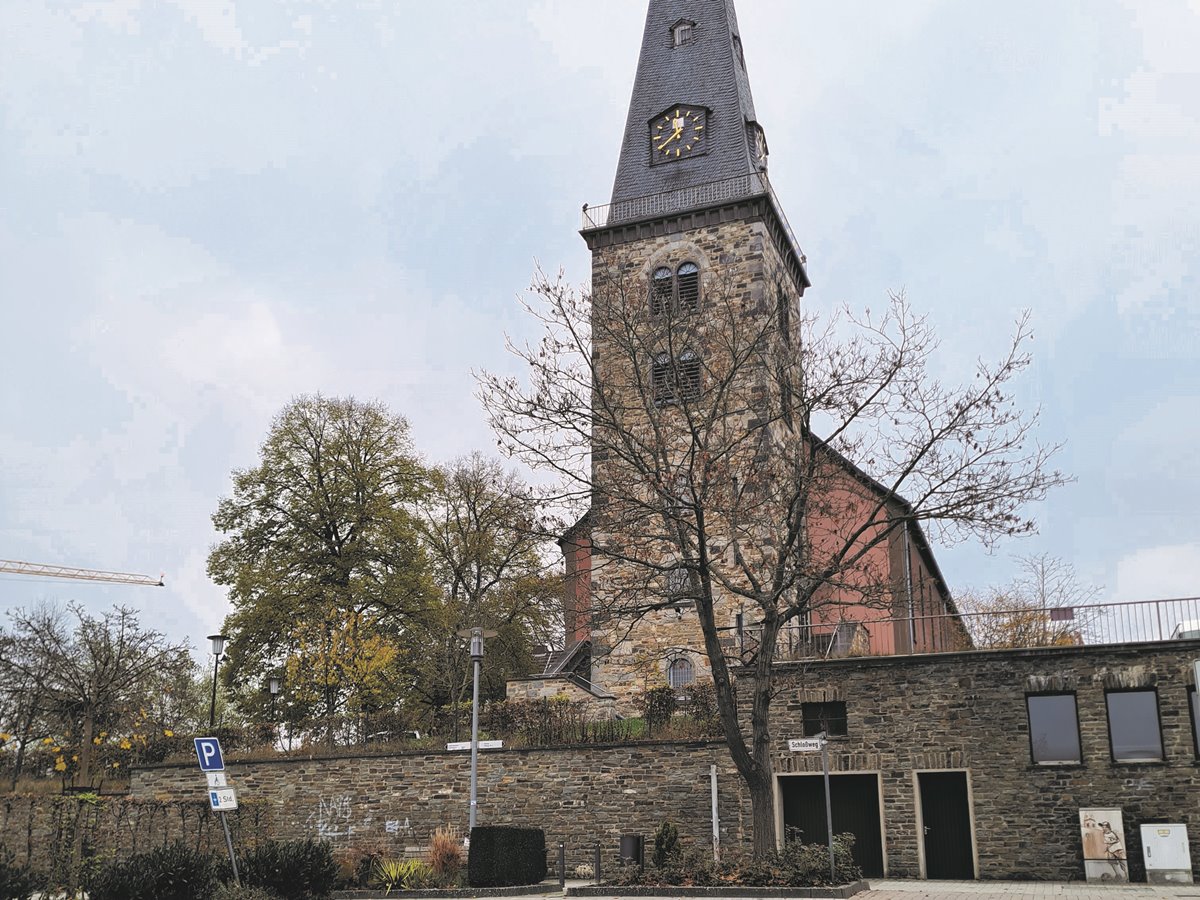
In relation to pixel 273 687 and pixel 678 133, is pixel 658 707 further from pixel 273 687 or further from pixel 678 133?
→ pixel 678 133

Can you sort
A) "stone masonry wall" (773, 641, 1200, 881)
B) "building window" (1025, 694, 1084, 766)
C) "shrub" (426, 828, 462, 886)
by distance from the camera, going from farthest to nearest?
1. "shrub" (426, 828, 462, 886)
2. "building window" (1025, 694, 1084, 766)
3. "stone masonry wall" (773, 641, 1200, 881)

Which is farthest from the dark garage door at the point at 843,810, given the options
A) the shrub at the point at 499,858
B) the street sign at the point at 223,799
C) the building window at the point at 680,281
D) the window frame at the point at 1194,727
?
the building window at the point at 680,281

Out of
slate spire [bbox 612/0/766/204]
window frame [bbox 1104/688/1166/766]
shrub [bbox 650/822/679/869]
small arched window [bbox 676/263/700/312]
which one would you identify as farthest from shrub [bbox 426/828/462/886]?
slate spire [bbox 612/0/766/204]

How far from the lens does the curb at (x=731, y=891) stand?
Result: 16.1 metres

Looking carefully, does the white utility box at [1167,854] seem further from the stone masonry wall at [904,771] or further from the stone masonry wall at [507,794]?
the stone masonry wall at [507,794]

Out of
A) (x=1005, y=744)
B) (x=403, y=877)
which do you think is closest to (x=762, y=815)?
(x=1005, y=744)

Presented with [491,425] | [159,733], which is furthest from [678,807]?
[159,733]

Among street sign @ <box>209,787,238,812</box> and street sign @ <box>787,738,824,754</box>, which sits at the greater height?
street sign @ <box>787,738,824,754</box>

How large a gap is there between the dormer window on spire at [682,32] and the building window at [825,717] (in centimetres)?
2280

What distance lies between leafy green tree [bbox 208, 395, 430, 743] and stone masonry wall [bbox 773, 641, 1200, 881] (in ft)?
53.4

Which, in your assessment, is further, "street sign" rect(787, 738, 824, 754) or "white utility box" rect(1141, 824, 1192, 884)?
"white utility box" rect(1141, 824, 1192, 884)

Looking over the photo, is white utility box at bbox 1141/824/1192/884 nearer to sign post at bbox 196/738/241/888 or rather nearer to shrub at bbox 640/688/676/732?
shrub at bbox 640/688/676/732

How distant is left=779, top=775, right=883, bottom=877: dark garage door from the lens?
72.1 ft

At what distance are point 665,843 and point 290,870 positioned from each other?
6886 millimetres
